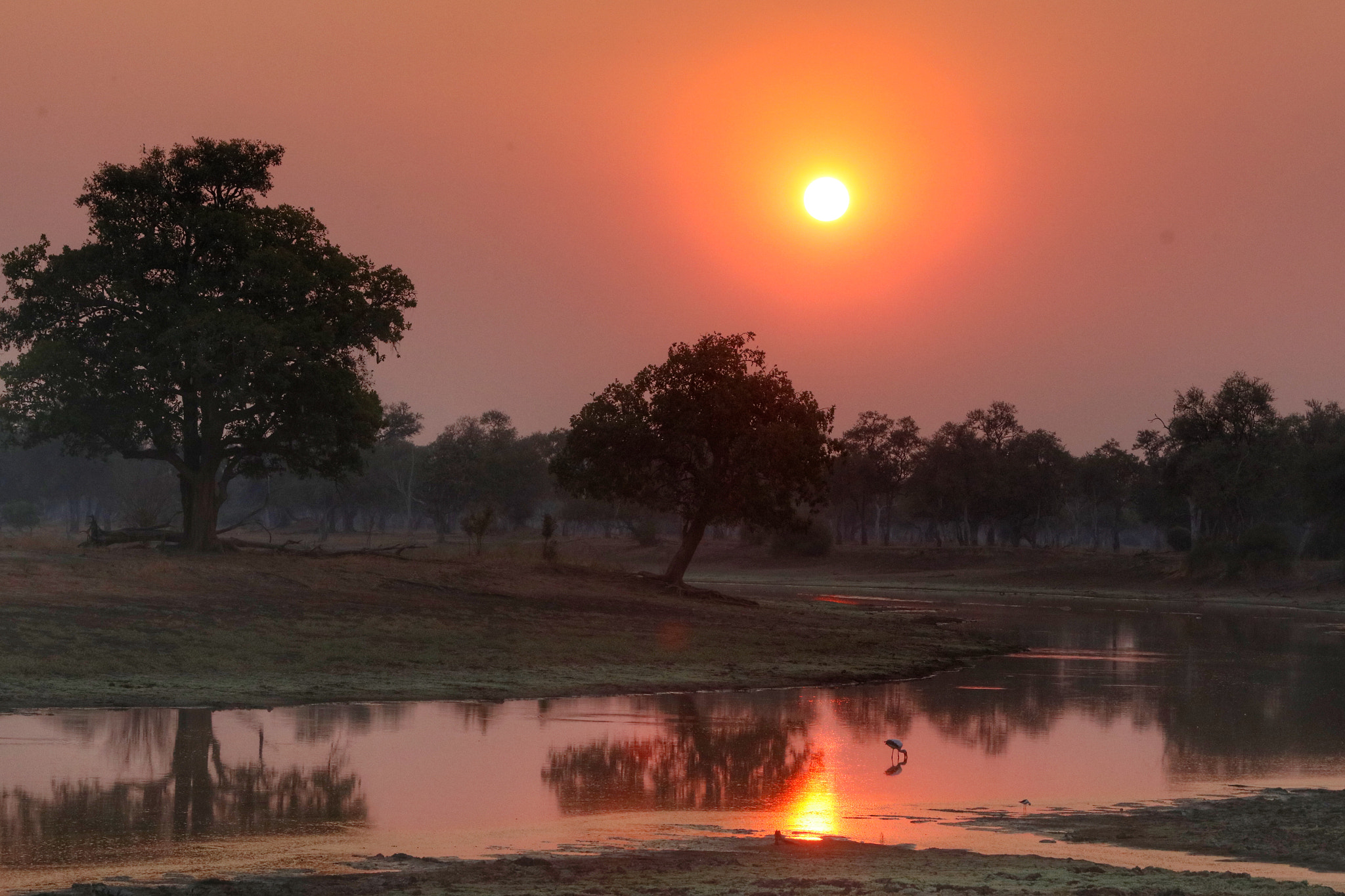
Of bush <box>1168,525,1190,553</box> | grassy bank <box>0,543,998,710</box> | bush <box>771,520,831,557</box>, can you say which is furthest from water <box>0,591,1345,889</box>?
bush <box>1168,525,1190,553</box>

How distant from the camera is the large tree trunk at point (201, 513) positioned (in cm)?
3831

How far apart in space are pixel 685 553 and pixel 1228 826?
36924 millimetres

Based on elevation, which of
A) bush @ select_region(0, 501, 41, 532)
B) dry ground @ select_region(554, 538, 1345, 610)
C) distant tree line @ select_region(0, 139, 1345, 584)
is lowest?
dry ground @ select_region(554, 538, 1345, 610)

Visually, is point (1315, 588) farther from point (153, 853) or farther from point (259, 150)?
point (153, 853)

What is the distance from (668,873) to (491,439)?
126599 mm

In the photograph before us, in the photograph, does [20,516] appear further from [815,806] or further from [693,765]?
[815,806]

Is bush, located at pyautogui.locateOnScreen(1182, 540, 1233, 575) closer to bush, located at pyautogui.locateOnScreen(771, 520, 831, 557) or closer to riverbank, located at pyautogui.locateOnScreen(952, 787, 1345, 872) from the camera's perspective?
bush, located at pyautogui.locateOnScreen(771, 520, 831, 557)

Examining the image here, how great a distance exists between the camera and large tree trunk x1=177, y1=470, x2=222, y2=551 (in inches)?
1508

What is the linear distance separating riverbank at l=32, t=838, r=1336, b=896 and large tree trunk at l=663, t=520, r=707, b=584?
36990mm

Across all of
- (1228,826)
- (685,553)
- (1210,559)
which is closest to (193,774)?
(1228,826)

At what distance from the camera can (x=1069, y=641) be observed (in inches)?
1638

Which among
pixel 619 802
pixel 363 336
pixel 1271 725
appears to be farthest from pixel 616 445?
pixel 619 802

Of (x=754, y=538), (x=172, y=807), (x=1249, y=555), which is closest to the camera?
(x=172, y=807)

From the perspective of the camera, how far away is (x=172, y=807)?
45.1ft
